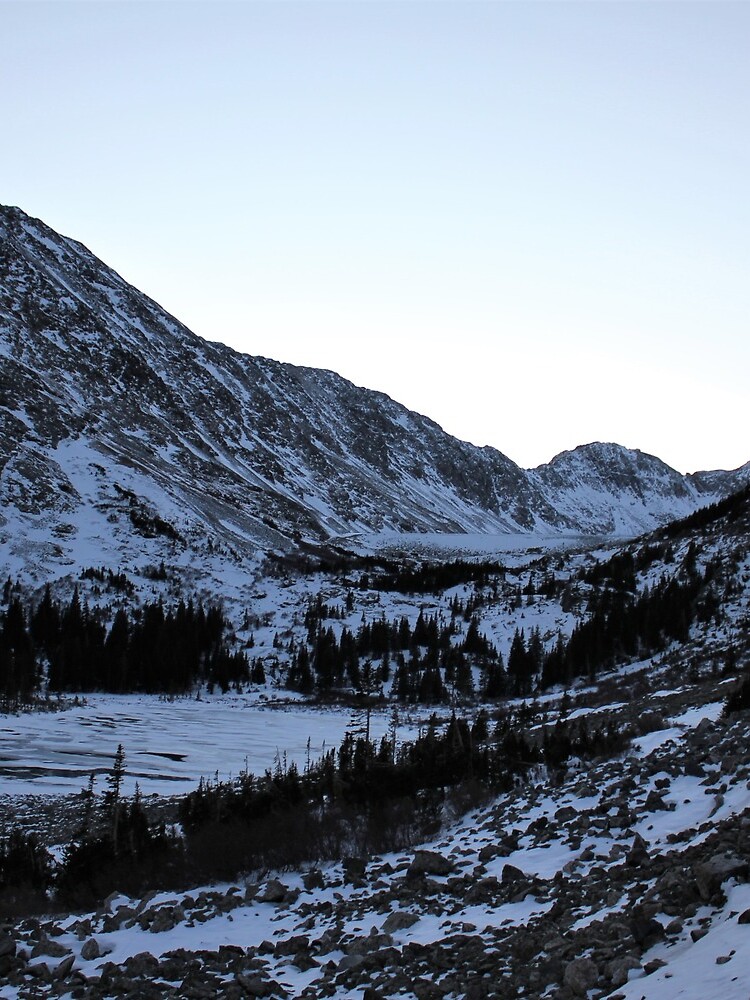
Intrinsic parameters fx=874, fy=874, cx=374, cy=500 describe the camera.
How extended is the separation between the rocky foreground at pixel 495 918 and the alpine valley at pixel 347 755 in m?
0.06

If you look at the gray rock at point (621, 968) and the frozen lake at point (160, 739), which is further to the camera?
the frozen lake at point (160, 739)

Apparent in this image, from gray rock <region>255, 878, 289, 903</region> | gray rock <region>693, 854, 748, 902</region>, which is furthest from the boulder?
gray rock <region>255, 878, 289, 903</region>

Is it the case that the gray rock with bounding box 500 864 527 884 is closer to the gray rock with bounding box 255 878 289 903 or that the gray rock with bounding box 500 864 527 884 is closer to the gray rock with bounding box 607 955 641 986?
the gray rock with bounding box 255 878 289 903

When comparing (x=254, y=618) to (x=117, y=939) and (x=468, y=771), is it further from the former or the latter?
(x=117, y=939)

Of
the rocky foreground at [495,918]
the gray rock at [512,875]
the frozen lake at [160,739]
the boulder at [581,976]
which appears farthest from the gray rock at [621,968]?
the frozen lake at [160,739]

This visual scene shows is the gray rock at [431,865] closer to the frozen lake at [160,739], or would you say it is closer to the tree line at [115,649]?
the frozen lake at [160,739]

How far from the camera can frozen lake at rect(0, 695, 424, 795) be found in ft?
114

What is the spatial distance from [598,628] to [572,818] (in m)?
56.2

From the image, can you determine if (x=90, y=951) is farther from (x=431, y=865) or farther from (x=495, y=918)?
(x=495, y=918)

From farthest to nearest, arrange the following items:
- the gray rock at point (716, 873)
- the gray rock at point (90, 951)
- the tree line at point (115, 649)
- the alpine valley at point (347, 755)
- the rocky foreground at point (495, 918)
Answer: the tree line at point (115, 649) → the gray rock at point (90, 951) → the alpine valley at point (347, 755) → the gray rock at point (716, 873) → the rocky foreground at point (495, 918)

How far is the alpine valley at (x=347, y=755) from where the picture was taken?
11.4 metres

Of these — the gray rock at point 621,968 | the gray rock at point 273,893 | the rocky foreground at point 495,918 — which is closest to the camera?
the gray rock at point 621,968

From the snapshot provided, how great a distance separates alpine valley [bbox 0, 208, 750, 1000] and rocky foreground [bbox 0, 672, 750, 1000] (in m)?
0.06

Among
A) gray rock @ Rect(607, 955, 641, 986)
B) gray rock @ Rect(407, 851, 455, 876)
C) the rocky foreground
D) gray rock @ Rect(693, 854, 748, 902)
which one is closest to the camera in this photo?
gray rock @ Rect(607, 955, 641, 986)
